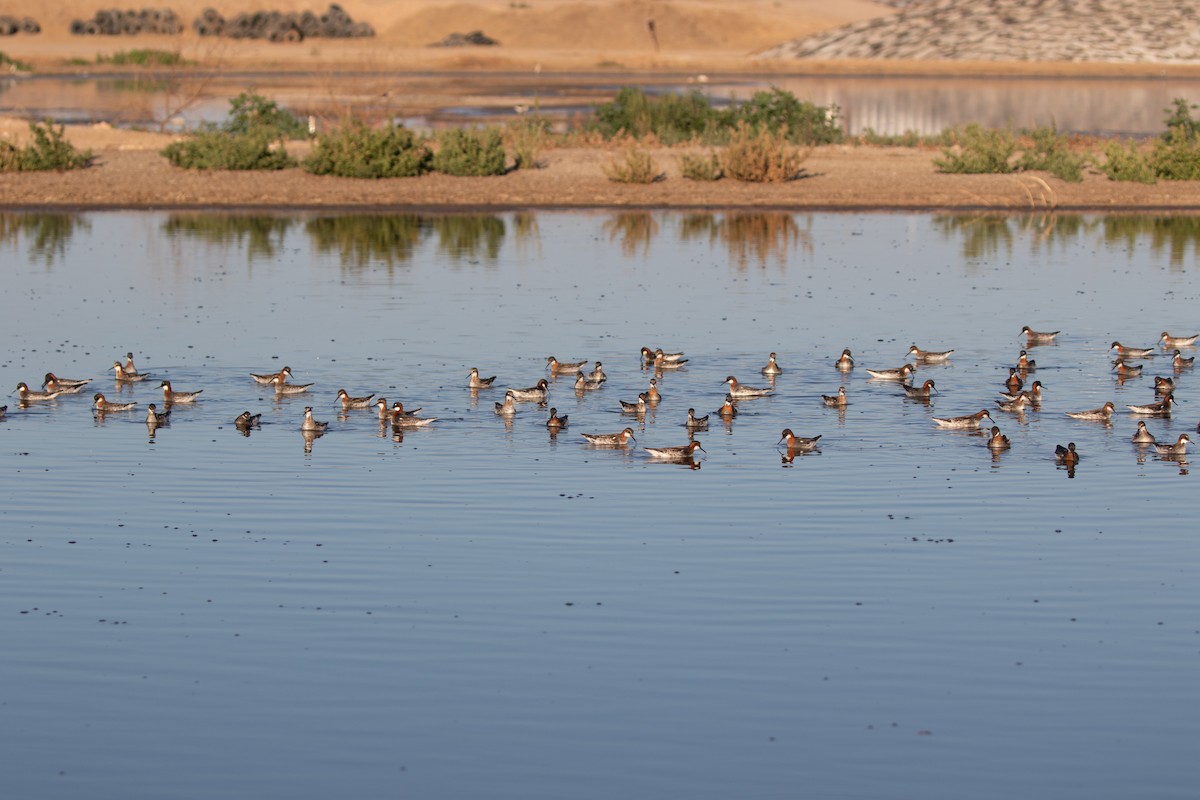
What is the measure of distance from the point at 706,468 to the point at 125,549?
6.97m

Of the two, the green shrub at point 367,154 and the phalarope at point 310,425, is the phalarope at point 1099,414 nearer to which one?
the phalarope at point 310,425

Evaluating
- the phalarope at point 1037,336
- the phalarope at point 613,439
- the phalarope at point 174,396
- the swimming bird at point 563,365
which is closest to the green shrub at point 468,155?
the phalarope at point 1037,336

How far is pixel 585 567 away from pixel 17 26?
144 meters

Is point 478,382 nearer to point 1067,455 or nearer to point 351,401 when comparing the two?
point 351,401

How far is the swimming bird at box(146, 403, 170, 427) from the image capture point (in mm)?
24812

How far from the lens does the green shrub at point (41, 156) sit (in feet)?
172

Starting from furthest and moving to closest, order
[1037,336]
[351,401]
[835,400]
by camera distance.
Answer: [1037,336] < [835,400] < [351,401]

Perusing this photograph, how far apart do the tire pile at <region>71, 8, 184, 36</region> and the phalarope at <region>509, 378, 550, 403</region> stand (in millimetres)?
128056

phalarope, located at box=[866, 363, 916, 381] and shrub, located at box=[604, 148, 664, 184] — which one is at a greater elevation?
shrub, located at box=[604, 148, 664, 184]

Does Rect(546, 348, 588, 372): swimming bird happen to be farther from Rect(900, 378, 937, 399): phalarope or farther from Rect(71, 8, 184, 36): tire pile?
Rect(71, 8, 184, 36): tire pile

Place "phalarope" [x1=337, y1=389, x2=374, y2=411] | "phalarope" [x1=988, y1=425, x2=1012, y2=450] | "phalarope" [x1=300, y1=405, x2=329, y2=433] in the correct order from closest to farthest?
"phalarope" [x1=988, y1=425, x2=1012, y2=450]
"phalarope" [x1=300, y1=405, x2=329, y2=433]
"phalarope" [x1=337, y1=389, x2=374, y2=411]

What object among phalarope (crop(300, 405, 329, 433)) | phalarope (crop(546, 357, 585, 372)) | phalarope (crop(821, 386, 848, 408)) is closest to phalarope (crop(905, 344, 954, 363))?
phalarope (crop(821, 386, 848, 408))

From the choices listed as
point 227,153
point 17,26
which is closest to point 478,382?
point 227,153

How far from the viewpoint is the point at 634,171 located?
169 ft
